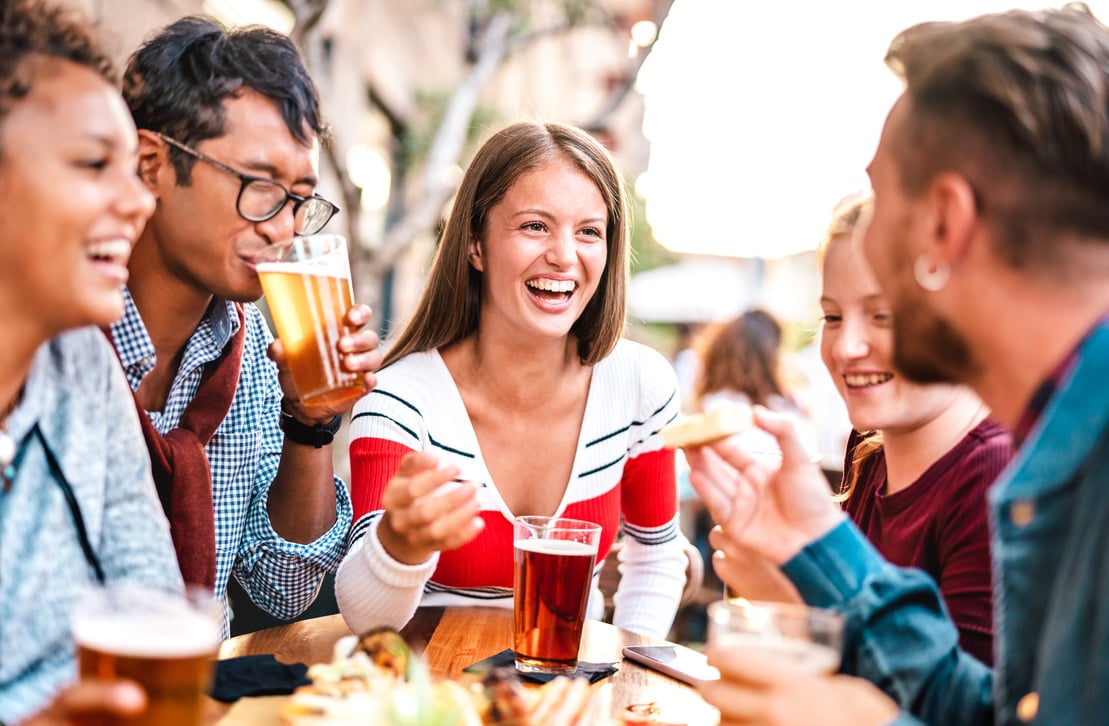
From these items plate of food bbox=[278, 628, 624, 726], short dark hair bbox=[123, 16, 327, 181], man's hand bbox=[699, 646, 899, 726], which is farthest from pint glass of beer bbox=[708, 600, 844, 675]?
short dark hair bbox=[123, 16, 327, 181]

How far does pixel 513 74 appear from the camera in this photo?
2248cm

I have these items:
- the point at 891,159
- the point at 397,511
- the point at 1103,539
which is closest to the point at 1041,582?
the point at 1103,539

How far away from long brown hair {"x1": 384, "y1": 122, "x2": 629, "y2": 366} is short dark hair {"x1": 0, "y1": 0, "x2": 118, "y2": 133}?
57.6 inches

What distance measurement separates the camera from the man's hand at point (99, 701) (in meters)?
1.07

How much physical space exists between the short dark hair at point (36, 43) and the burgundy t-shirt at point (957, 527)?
5.67 ft

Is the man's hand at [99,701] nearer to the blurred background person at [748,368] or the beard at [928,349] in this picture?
the beard at [928,349]

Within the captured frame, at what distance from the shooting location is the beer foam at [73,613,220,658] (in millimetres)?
1143

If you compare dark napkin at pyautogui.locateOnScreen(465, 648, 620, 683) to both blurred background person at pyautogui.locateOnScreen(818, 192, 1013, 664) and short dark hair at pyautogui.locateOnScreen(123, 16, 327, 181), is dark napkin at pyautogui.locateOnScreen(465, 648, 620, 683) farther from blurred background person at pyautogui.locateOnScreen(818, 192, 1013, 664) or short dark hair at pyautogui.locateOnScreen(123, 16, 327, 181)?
short dark hair at pyautogui.locateOnScreen(123, 16, 327, 181)

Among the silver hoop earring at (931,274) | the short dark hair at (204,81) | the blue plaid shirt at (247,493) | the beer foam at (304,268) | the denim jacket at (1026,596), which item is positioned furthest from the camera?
the blue plaid shirt at (247,493)

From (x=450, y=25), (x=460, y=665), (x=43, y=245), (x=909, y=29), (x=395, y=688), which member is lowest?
(x=460, y=665)

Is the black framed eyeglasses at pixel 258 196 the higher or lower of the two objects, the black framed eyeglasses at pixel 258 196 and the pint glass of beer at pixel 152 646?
the higher

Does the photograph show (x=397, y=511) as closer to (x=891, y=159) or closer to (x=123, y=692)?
(x=123, y=692)

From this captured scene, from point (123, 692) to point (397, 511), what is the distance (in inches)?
28.7

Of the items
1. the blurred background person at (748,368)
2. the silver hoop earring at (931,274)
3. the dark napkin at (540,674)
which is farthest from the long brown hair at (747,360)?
the silver hoop earring at (931,274)
